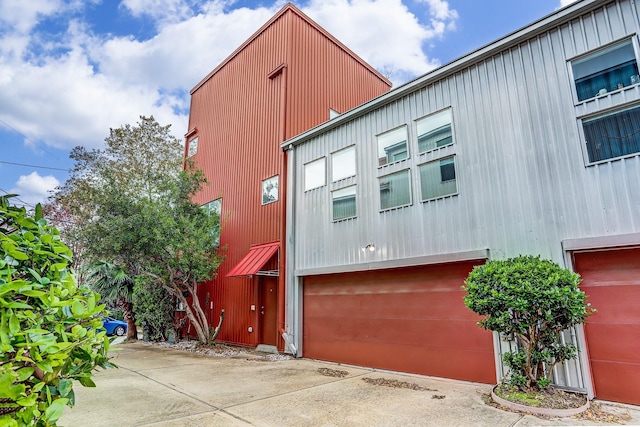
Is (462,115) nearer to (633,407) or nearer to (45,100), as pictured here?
(633,407)

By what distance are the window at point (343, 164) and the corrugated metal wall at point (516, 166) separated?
821mm

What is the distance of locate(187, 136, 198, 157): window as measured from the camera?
53.9 feet

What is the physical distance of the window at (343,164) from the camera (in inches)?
380

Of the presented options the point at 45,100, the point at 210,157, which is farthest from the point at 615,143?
the point at 45,100

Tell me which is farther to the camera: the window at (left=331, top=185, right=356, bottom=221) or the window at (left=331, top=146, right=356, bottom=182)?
the window at (left=331, top=146, right=356, bottom=182)

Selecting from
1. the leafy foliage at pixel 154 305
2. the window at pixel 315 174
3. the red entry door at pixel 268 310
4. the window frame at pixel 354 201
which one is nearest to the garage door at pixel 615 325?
the window frame at pixel 354 201

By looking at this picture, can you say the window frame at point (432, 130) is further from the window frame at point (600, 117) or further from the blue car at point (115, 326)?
the blue car at point (115, 326)

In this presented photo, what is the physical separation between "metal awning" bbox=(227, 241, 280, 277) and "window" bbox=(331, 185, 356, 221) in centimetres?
246

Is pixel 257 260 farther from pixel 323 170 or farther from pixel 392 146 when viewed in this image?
pixel 392 146

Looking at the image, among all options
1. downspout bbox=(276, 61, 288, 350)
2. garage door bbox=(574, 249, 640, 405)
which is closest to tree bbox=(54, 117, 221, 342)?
downspout bbox=(276, 61, 288, 350)

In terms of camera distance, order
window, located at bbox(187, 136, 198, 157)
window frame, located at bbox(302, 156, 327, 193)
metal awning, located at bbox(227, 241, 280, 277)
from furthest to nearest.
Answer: window, located at bbox(187, 136, 198, 157), metal awning, located at bbox(227, 241, 280, 277), window frame, located at bbox(302, 156, 327, 193)

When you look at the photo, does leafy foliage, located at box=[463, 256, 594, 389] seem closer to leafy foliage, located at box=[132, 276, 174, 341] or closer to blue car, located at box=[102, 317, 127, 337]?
leafy foliage, located at box=[132, 276, 174, 341]

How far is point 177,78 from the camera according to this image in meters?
18.6

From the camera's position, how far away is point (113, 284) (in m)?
14.4
